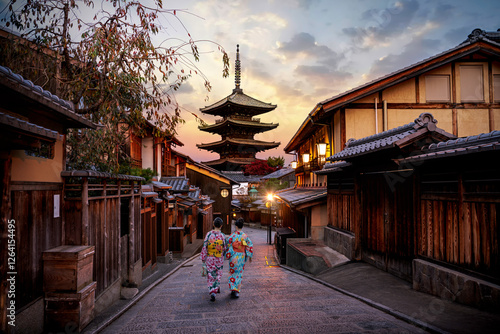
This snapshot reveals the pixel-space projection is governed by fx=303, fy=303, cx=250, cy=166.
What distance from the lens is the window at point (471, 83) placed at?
1278 cm

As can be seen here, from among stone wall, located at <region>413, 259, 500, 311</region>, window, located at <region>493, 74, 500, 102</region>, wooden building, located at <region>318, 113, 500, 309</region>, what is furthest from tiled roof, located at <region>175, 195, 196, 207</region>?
window, located at <region>493, 74, 500, 102</region>

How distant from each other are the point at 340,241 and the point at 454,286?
5388 millimetres

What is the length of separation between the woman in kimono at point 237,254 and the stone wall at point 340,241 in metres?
4.05

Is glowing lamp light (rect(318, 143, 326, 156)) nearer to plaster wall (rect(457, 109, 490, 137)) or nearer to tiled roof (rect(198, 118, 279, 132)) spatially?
plaster wall (rect(457, 109, 490, 137))

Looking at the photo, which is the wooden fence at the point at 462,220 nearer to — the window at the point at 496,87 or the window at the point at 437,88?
the window at the point at 437,88

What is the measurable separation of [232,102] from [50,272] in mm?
36443

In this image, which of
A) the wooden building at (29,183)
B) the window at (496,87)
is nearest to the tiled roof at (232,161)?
the window at (496,87)

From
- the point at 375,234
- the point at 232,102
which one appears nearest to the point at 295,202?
the point at 375,234

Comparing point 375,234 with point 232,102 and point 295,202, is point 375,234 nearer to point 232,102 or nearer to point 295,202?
point 295,202

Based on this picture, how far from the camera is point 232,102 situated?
39.9 metres

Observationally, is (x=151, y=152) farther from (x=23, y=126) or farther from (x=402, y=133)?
(x=23, y=126)

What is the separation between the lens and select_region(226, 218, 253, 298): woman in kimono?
7.15 metres

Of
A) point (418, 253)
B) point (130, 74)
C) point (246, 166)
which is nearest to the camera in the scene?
point (130, 74)

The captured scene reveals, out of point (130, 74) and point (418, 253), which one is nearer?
point (130, 74)
